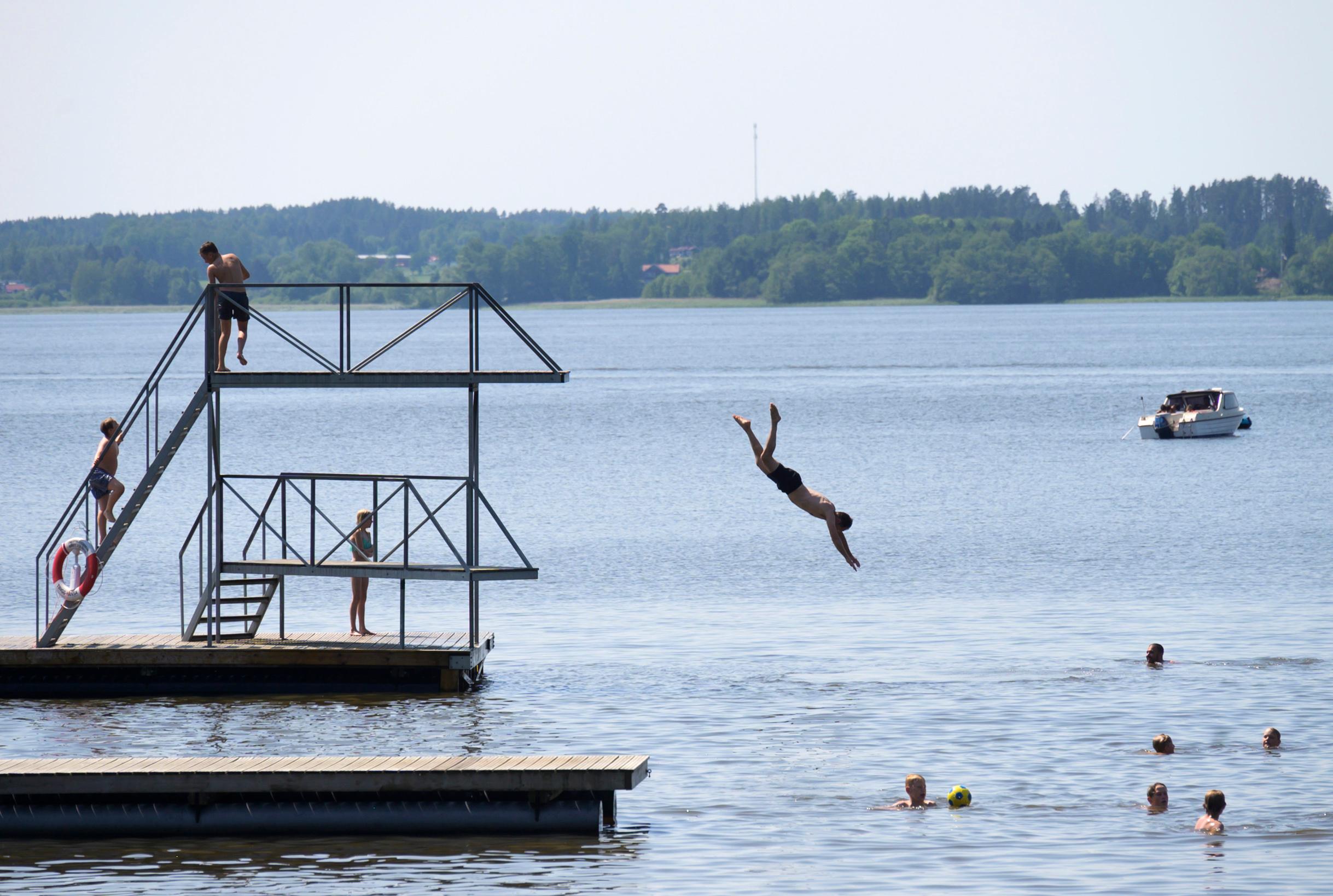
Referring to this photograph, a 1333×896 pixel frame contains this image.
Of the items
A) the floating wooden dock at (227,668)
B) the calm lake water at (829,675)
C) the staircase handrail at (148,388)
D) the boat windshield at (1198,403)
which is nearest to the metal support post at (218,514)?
the floating wooden dock at (227,668)

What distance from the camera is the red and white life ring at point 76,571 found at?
88.0 ft

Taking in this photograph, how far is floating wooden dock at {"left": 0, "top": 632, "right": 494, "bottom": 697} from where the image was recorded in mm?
26875

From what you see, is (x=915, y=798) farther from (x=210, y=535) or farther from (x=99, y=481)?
(x=99, y=481)

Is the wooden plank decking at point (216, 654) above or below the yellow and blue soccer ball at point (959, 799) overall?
above

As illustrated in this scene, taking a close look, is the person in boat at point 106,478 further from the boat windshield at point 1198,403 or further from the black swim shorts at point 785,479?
the boat windshield at point 1198,403

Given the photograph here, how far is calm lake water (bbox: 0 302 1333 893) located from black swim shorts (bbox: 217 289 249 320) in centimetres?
558

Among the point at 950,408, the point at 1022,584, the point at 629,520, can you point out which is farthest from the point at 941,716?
the point at 950,408

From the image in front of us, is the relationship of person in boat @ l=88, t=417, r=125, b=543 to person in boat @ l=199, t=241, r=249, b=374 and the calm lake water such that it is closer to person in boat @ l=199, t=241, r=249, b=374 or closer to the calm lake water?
person in boat @ l=199, t=241, r=249, b=374

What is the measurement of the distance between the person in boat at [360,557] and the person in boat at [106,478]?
3.43m

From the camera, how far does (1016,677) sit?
1152 inches

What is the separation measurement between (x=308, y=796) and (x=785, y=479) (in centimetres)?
779

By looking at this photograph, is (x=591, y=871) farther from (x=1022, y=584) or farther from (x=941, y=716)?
(x=1022, y=584)

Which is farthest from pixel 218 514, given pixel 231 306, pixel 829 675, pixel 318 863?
→ pixel 829 675

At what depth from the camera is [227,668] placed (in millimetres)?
27281
